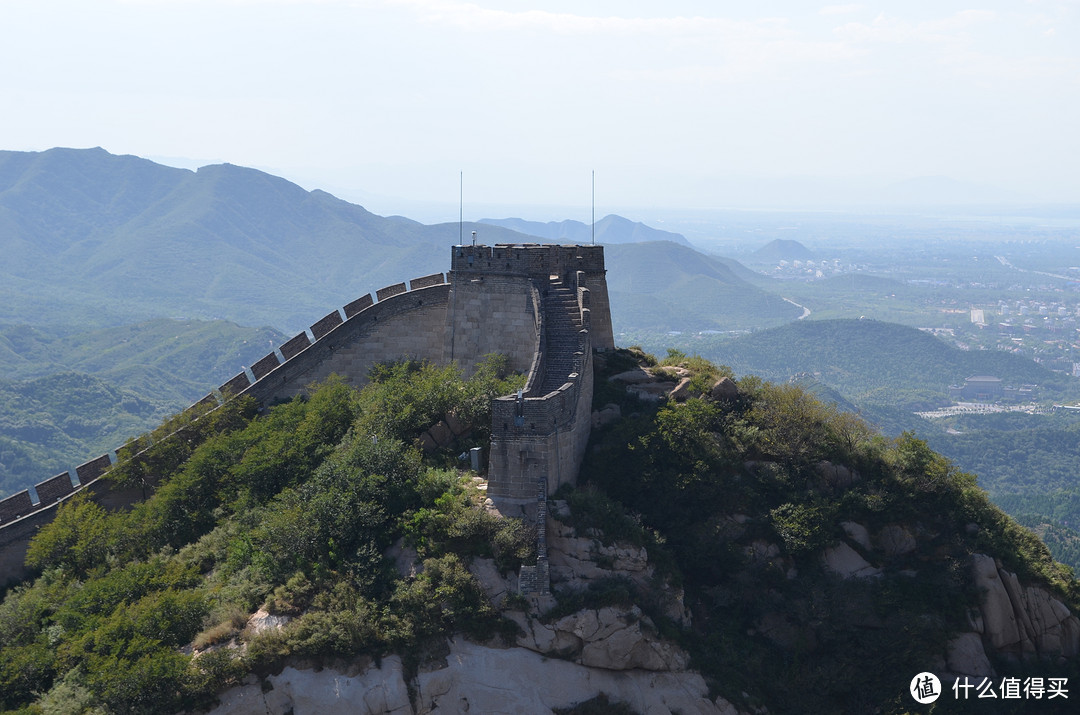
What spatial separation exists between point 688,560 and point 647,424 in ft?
16.0

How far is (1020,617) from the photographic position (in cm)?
2933

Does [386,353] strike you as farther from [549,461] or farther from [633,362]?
[549,461]

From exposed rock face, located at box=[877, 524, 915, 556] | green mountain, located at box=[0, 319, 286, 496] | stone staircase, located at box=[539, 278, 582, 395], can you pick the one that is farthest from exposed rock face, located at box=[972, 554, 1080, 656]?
green mountain, located at box=[0, 319, 286, 496]

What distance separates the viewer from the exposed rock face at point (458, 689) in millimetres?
22859

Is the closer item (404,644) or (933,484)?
(404,644)

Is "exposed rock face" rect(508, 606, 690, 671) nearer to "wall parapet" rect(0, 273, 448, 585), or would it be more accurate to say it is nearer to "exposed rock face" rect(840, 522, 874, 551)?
"exposed rock face" rect(840, 522, 874, 551)

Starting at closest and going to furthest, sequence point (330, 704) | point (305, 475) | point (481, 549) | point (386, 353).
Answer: point (330, 704) → point (481, 549) → point (305, 475) → point (386, 353)

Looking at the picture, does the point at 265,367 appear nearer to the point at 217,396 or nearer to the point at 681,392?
the point at 217,396

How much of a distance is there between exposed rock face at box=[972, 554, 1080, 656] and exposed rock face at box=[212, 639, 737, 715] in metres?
11.1

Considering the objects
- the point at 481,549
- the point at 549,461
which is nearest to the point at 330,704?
the point at 481,549

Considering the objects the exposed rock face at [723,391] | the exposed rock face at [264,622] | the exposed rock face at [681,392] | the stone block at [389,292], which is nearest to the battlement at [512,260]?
the stone block at [389,292]

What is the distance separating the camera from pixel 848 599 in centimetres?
2780

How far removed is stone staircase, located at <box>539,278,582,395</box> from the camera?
30.9 metres

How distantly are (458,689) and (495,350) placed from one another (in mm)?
14769
